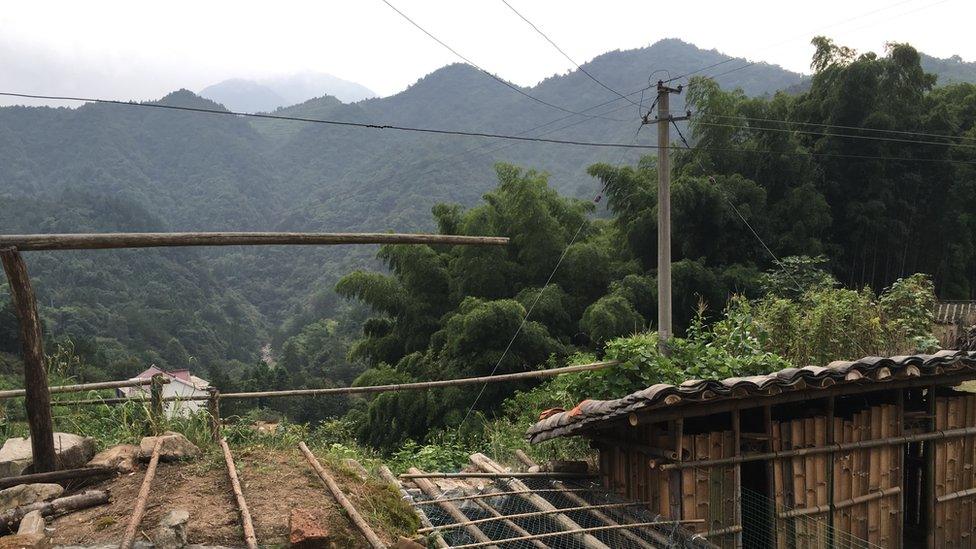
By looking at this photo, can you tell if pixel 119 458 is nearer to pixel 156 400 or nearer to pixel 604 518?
pixel 156 400

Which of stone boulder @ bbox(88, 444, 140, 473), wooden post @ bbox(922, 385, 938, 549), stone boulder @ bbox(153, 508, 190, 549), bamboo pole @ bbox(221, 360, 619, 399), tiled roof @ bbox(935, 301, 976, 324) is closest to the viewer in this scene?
stone boulder @ bbox(153, 508, 190, 549)

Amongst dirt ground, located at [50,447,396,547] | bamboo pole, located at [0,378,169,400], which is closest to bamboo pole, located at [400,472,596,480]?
dirt ground, located at [50,447,396,547]

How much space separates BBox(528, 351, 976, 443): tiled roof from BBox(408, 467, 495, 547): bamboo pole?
2.94 ft

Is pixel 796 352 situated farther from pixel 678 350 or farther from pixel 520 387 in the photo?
pixel 520 387

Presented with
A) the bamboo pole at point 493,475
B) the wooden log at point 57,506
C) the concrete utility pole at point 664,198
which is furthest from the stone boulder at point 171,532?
the concrete utility pole at point 664,198

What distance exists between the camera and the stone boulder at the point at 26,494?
406 centimetres

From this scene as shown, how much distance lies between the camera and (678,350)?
23.9 feet

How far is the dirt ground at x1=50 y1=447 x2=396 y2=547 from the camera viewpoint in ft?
12.4

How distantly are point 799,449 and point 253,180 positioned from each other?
2452 inches

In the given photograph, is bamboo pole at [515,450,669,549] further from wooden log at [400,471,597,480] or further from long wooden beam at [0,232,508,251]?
long wooden beam at [0,232,508,251]

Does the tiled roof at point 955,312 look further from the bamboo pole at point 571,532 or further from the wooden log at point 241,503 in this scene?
the wooden log at point 241,503

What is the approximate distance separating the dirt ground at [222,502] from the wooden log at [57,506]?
0.15 feet

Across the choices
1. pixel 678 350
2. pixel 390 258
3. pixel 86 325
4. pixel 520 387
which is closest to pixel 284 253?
pixel 86 325

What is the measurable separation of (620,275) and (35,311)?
11.1 m
